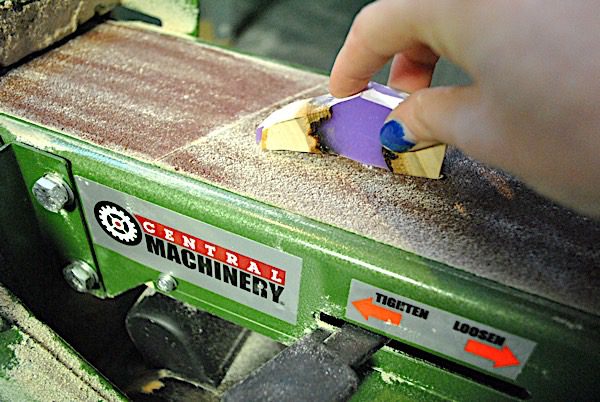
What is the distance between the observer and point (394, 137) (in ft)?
2.25

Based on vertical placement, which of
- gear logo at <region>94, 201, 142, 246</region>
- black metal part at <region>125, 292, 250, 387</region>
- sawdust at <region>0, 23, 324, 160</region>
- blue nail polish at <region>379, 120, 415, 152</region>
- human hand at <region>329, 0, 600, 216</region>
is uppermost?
human hand at <region>329, 0, 600, 216</region>

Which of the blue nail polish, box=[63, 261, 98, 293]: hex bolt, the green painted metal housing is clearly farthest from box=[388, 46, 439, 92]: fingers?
box=[63, 261, 98, 293]: hex bolt

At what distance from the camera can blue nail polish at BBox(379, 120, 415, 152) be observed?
2.22ft

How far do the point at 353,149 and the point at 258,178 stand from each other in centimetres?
13

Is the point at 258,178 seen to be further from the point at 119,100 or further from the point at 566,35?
the point at 566,35

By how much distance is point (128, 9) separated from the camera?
116 cm

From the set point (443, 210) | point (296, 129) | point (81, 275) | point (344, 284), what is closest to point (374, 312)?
point (344, 284)

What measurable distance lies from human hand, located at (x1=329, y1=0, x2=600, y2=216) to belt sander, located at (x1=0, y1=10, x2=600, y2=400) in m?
0.12

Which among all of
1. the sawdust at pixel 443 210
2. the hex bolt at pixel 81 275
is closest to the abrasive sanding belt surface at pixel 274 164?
the sawdust at pixel 443 210

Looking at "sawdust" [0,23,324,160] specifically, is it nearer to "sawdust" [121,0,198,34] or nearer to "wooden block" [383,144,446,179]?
"sawdust" [121,0,198,34]

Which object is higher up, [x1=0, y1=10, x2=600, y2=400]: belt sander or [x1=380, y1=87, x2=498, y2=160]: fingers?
[x1=380, y1=87, x2=498, y2=160]: fingers

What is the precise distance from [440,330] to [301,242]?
0.59ft

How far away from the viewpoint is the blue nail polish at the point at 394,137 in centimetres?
68

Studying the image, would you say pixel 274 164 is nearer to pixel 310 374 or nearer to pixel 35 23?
pixel 310 374
